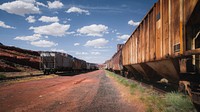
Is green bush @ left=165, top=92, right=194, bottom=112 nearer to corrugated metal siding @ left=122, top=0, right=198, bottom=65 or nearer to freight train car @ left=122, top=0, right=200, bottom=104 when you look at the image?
freight train car @ left=122, top=0, right=200, bottom=104

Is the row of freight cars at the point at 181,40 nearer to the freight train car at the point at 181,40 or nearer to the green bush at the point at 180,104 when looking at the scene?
the freight train car at the point at 181,40

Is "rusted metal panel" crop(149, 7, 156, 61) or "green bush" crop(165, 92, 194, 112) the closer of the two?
"green bush" crop(165, 92, 194, 112)

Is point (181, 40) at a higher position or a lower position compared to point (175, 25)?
lower

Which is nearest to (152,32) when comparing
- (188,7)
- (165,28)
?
(165,28)

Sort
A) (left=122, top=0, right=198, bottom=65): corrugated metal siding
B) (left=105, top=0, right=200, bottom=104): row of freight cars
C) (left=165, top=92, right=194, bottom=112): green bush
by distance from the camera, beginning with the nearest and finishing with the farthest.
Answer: (left=105, top=0, right=200, bottom=104): row of freight cars, (left=122, top=0, right=198, bottom=65): corrugated metal siding, (left=165, top=92, right=194, bottom=112): green bush

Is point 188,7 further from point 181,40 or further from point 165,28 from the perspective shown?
point 165,28

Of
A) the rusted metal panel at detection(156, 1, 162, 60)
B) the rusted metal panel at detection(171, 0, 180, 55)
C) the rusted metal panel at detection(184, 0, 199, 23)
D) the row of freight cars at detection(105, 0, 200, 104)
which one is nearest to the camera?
the rusted metal panel at detection(184, 0, 199, 23)

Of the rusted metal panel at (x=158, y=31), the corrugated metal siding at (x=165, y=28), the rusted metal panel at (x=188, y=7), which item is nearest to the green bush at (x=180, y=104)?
the corrugated metal siding at (x=165, y=28)

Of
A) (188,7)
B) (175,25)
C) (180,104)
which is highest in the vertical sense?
(188,7)

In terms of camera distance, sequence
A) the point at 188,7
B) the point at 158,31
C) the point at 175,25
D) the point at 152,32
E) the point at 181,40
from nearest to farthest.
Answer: the point at 188,7, the point at 181,40, the point at 175,25, the point at 158,31, the point at 152,32

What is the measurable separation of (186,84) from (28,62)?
42651mm

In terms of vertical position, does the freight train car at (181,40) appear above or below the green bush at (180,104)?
above

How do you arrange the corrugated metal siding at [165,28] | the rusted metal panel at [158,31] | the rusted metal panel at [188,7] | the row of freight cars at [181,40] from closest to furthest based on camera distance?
1. the rusted metal panel at [188,7]
2. the row of freight cars at [181,40]
3. the corrugated metal siding at [165,28]
4. the rusted metal panel at [158,31]

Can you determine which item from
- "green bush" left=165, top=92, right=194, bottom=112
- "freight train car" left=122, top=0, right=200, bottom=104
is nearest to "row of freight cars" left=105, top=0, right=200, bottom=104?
"freight train car" left=122, top=0, right=200, bottom=104
